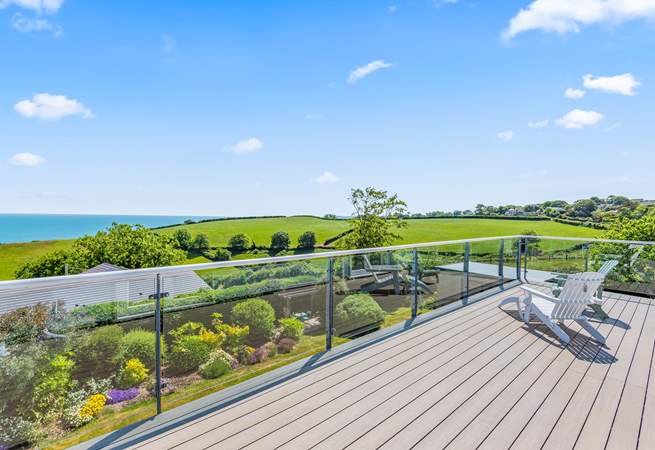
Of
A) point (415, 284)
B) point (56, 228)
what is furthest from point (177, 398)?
point (56, 228)

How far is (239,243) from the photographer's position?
47.2m

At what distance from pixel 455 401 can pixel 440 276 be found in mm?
2722

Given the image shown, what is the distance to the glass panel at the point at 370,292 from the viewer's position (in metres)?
3.87

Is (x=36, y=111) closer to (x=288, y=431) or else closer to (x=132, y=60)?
(x=132, y=60)

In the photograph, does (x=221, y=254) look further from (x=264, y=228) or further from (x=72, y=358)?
(x=72, y=358)

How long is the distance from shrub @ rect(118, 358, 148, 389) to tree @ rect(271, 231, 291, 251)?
44.0 m

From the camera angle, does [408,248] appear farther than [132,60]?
No

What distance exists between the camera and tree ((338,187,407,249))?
2041 cm

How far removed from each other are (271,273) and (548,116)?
1706 centimetres

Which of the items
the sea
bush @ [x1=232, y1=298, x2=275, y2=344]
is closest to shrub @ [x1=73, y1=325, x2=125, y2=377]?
bush @ [x1=232, y1=298, x2=275, y2=344]

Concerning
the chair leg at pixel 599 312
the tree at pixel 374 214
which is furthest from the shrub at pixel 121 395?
the tree at pixel 374 214

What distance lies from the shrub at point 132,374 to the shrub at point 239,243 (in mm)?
45629

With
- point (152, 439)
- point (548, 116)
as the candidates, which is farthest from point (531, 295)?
point (548, 116)

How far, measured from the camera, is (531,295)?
15.3ft
